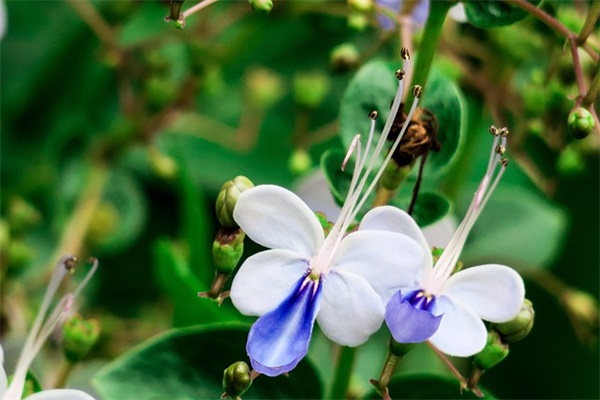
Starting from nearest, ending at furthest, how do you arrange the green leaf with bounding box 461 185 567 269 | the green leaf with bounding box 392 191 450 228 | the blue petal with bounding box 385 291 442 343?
1. the blue petal with bounding box 385 291 442 343
2. the green leaf with bounding box 392 191 450 228
3. the green leaf with bounding box 461 185 567 269

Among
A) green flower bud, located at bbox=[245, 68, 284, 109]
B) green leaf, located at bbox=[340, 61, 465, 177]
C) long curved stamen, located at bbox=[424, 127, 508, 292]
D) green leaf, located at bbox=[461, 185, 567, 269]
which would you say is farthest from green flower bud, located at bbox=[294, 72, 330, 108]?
long curved stamen, located at bbox=[424, 127, 508, 292]

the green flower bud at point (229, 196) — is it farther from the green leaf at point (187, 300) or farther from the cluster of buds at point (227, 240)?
the green leaf at point (187, 300)

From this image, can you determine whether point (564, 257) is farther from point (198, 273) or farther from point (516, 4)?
point (516, 4)

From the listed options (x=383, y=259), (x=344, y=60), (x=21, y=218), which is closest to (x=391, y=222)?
(x=383, y=259)

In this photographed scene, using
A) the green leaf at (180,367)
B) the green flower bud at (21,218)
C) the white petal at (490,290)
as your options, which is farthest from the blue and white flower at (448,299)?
the green flower bud at (21,218)

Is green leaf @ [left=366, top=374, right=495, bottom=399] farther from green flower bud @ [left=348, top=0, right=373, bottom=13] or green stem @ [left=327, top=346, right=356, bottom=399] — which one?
green flower bud @ [left=348, top=0, right=373, bottom=13]
